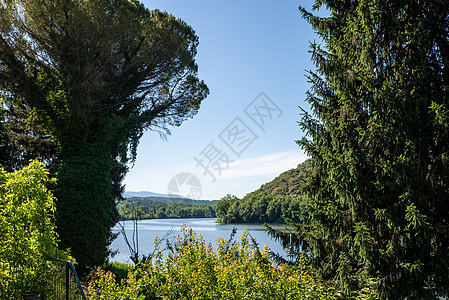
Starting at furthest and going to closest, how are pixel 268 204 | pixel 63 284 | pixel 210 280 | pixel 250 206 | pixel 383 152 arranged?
pixel 250 206 → pixel 268 204 → pixel 383 152 → pixel 63 284 → pixel 210 280

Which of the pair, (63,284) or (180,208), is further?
(180,208)

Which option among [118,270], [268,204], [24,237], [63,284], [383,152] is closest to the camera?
[24,237]

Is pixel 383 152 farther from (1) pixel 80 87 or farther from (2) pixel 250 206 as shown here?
(2) pixel 250 206

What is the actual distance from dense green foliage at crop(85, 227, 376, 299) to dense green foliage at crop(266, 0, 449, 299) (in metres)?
1.77

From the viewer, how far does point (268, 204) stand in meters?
40.2

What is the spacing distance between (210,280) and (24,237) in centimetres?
246

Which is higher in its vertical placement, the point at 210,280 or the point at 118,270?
the point at 210,280

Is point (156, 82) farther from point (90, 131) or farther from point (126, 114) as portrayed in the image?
point (90, 131)

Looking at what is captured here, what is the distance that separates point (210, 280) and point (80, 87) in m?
Result: 8.56

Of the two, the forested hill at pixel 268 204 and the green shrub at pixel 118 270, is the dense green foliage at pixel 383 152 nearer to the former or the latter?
the green shrub at pixel 118 270

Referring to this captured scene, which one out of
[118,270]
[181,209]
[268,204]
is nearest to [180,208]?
[181,209]

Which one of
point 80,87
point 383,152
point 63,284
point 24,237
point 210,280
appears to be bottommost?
point 63,284

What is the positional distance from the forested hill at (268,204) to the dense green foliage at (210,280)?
26442 millimetres

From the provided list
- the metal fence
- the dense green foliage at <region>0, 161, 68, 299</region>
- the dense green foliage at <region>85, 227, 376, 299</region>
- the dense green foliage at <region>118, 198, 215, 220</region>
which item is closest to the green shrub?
the metal fence
